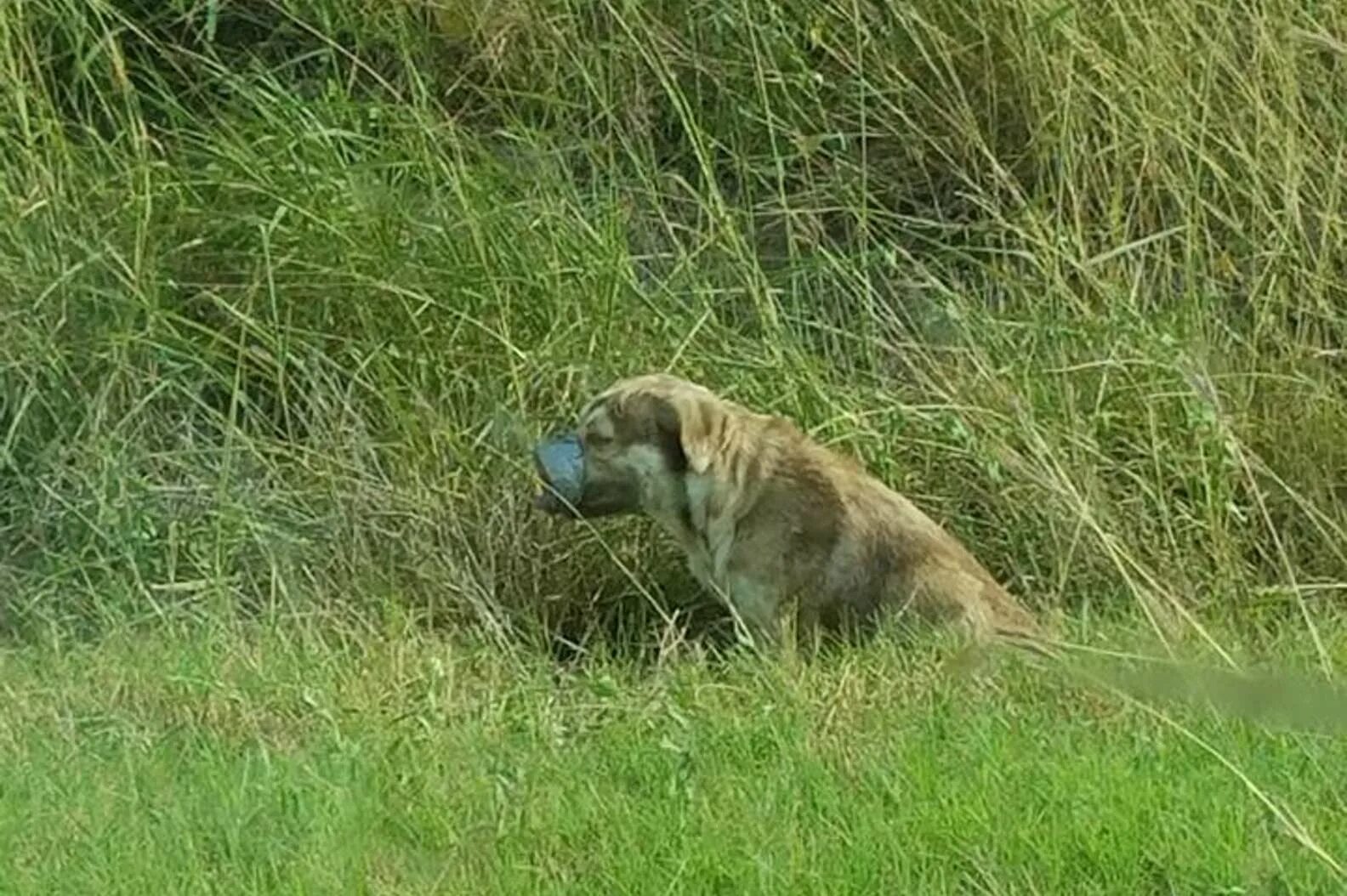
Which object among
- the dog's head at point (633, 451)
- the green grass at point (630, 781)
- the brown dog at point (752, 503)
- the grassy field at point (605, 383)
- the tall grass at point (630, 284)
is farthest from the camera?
the tall grass at point (630, 284)

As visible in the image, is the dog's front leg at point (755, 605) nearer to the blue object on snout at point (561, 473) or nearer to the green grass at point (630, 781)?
the green grass at point (630, 781)

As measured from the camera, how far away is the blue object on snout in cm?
676

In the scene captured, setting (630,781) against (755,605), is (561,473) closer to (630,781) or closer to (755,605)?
(755,605)

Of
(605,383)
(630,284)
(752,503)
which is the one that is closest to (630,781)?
(752,503)

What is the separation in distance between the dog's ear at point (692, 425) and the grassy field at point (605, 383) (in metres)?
0.46

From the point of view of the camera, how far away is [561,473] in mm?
6773

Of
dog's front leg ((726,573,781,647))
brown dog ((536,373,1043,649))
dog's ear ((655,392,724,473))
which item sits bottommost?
dog's front leg ((726,573,781,647))

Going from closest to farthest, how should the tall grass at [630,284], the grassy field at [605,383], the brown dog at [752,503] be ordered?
the grassy field at [605,383], the brown dog at [752,503], the tall grass at [630,284]

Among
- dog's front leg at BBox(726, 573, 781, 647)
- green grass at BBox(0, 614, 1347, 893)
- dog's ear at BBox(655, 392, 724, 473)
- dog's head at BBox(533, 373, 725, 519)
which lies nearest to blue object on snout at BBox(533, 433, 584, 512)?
dog's head at BBox(533, 373, 725, 519)

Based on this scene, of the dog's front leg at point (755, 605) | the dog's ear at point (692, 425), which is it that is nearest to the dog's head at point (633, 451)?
the dog's ear at point (692, 425)

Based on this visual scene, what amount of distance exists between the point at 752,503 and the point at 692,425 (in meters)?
0.25

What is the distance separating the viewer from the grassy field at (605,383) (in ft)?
17.0

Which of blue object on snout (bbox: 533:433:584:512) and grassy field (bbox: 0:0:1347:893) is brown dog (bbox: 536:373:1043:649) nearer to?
blue object on snout (bbox: 533:433:584:512)

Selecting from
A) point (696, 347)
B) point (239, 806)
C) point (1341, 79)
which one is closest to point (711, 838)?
point (239, 806)
